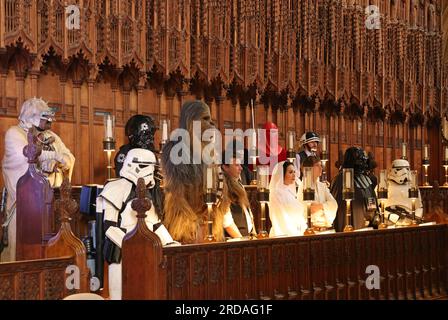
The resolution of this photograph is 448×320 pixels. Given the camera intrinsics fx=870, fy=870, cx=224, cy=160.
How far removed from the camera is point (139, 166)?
23.8 ft

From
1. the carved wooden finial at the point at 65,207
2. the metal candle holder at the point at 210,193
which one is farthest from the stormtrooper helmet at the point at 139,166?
the carved wooden finial at the point at 65,207

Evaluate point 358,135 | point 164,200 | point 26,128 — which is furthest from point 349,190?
point 358,135

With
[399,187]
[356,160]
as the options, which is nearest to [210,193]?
[356,160]

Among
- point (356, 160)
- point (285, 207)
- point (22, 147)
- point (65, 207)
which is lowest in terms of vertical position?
point (285, 207)

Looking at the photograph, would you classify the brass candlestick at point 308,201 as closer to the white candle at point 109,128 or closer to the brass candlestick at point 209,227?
the brass candlestick at point 209,227

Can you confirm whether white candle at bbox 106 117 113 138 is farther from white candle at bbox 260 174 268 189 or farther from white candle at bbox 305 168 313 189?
white candle at bbox 305 168 313 189

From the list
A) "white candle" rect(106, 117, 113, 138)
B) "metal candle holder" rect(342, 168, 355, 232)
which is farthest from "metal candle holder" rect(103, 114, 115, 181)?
"metal candle holder" rect(342, 168, 355, 232)

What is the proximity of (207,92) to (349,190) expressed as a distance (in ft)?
11.7

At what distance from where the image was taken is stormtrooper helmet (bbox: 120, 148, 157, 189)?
7.25 meters

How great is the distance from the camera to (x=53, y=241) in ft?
21.4

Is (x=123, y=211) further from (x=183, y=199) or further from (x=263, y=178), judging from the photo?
(x=263, y=178)

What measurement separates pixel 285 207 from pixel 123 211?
264cm

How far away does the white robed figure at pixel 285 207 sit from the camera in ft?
30.7
